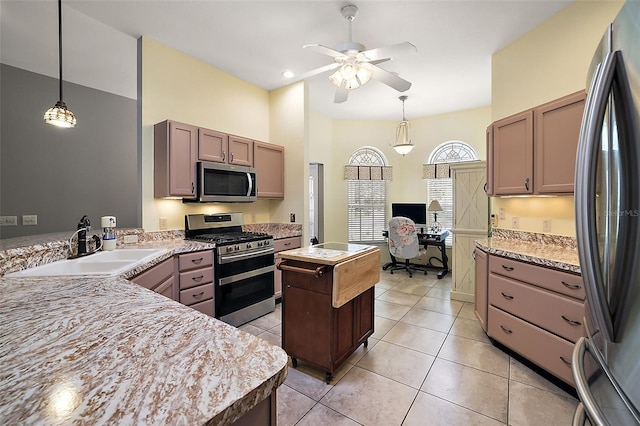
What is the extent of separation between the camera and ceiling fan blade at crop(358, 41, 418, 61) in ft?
7.05

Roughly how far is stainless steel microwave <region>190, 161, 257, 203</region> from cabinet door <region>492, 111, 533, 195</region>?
2.76 meters

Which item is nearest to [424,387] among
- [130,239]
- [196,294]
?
[196,294]

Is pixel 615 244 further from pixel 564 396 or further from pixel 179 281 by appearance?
pixel 179 281

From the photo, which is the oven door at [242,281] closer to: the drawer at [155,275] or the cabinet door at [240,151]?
the drawer at [155,275]

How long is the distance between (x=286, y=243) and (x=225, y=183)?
1.12 metres

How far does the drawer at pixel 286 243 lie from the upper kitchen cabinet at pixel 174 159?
119cm

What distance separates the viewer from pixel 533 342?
2.12m

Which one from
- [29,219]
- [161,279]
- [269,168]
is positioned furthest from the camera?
[269,168]

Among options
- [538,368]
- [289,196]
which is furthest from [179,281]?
[538,368]

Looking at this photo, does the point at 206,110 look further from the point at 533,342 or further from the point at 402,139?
the point at 533,342

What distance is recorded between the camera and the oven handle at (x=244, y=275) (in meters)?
2.85

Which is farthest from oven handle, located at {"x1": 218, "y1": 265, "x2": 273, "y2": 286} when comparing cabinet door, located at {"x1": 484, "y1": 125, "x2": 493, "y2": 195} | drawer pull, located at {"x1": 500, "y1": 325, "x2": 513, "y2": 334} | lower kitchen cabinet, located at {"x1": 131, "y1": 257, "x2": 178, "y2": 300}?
cabinet door, located at {"x1": 484, "y1": 125, "x2": 493, "y2": 195}

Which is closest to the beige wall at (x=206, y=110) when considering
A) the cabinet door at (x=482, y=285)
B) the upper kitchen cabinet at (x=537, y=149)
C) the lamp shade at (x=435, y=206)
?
the cabinet door at (x=482, y=285)

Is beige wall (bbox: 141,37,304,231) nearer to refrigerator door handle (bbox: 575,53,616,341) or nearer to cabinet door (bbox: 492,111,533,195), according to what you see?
cabinet door (bbox: 492,111,533,195)
